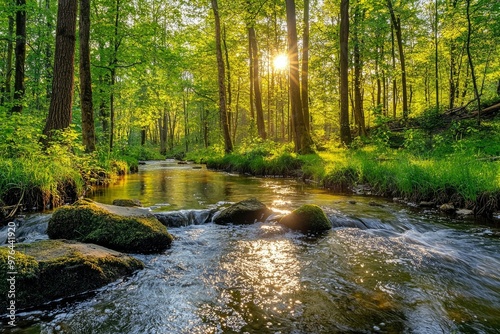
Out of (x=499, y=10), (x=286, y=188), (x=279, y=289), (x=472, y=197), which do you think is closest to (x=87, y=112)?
(x=286, y=188)

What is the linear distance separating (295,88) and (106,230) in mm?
11133

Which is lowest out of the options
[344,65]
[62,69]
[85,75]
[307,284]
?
[307,284]

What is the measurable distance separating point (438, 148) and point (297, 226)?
26.7 ft

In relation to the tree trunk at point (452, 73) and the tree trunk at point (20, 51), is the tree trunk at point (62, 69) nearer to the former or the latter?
the tree trunk at point (20, 51)

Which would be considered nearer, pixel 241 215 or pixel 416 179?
pixel 241 215

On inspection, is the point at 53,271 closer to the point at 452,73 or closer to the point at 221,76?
the point at 221,76

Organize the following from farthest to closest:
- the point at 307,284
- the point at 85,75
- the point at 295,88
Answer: the point at 295,88
the point at 85,75
the point at 307,284

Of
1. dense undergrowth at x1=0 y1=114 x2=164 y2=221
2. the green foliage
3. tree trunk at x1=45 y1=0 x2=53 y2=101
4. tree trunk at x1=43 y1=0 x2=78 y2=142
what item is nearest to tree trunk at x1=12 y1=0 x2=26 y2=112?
tree trunk at x1=45 y1=0 x2=53 y2=101

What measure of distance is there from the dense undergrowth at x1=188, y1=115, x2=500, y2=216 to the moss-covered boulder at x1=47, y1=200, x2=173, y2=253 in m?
6.35

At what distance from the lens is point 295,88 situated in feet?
45.9

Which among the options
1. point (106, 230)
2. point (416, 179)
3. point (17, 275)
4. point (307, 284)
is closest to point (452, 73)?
point (416, 179)

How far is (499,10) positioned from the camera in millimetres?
11492

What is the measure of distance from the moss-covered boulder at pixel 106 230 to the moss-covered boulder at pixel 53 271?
720 mm

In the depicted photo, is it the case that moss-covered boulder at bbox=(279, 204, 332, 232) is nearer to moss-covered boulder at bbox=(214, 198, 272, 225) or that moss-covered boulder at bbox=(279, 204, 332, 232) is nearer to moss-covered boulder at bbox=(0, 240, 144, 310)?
moss-covered boulder at bbox=(214, 198, 272, 225)
